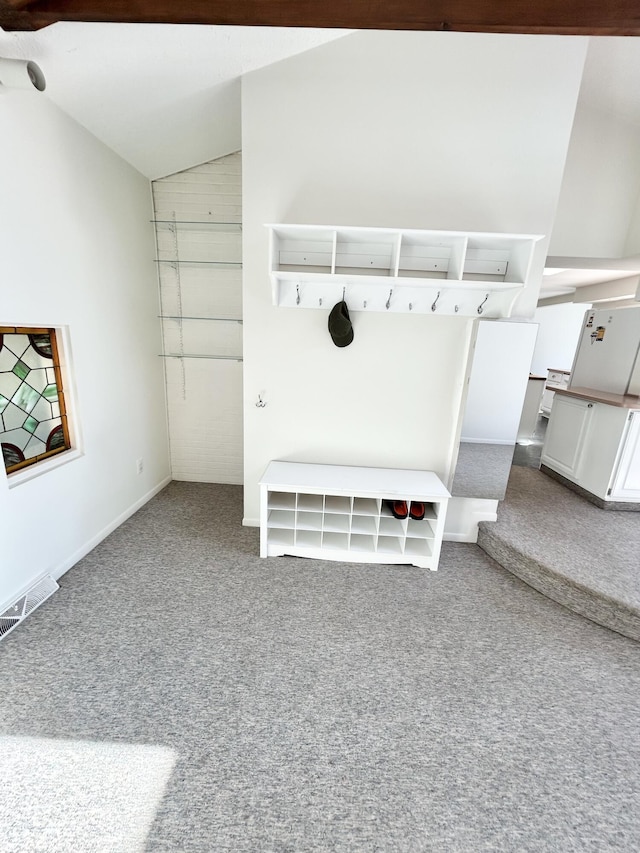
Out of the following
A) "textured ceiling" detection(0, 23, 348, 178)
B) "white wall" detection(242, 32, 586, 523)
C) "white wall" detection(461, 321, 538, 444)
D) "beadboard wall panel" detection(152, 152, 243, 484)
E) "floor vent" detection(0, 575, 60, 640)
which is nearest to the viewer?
"textured ceiling" detection(0, 23, 348, 178)

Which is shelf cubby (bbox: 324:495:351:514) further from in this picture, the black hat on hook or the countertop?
the countertop

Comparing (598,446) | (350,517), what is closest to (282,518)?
(350,517)

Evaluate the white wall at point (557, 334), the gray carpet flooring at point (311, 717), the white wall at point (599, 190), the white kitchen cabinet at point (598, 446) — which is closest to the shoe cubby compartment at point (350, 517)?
the gray carpet flooring at point (311, 717)

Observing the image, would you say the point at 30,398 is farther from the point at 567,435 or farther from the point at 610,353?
the point at 610,353

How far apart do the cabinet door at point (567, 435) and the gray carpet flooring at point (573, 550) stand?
0.33m

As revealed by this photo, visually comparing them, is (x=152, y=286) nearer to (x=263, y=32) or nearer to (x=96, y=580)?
(x=263, y=32)

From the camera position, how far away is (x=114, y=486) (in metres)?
2.76

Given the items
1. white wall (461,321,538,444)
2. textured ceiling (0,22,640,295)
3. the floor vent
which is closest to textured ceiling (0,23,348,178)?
textured ceiling (0,22,640,295)

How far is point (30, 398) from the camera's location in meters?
2.10

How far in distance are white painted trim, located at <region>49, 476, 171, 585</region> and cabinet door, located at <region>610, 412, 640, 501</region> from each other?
4155 millimetres

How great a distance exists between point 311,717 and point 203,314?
10.2ft

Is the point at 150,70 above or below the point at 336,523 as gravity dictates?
above

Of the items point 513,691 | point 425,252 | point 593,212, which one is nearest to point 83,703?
point 513,691

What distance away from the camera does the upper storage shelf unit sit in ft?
7.11
